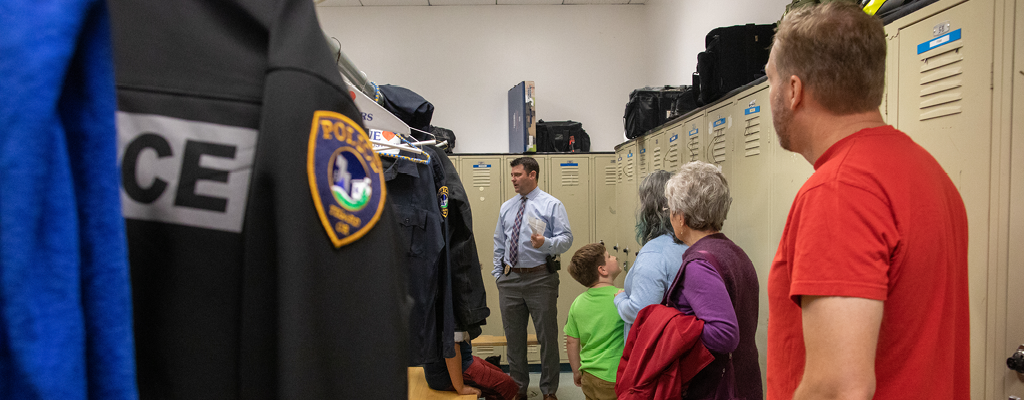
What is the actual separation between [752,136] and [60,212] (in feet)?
7.40

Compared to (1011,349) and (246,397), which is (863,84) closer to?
(1011,349)

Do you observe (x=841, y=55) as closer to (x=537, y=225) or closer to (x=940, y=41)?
(x=940, y=41)

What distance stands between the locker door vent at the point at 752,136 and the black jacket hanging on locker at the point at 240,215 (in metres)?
1.96

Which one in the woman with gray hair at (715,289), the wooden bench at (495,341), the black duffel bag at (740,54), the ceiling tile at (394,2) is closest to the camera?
the woman with gray hair at (715,289)

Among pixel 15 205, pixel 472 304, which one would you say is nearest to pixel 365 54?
pixel 472 304

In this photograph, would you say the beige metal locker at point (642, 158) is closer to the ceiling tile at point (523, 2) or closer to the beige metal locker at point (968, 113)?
the beige metal locker at point (968, 113)

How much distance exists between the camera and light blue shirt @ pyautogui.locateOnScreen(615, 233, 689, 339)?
2.00m

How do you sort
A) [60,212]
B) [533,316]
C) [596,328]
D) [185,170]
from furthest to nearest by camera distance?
[533,316] < [596,328] < [185,170] < [60,212]

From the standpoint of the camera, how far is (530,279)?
397 cm

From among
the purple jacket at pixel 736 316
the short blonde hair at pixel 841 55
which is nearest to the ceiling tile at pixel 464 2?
the purple jacket at pixel 736 316

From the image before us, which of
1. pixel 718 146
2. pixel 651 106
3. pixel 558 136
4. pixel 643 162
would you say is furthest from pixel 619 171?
pixel 718 146

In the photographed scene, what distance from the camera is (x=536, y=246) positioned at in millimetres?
3824

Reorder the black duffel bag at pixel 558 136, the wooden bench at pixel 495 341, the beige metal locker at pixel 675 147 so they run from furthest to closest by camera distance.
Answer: the black duffel bag at pixel 558 136 < the wooden bench at pixel 495 341 < the beige metal locker at pixel 675 147

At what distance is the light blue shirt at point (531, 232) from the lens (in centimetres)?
395
